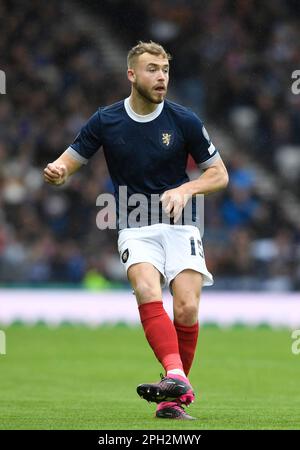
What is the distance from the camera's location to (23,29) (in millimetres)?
22656

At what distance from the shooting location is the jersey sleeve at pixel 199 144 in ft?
26.4

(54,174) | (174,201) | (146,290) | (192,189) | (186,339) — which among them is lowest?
(186,339)

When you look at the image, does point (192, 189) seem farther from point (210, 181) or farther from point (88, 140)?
point (88, 140)

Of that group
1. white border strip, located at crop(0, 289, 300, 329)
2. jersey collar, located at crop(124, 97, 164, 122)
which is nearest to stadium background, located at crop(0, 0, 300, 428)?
white border strip, located at crop(0, 289, 300, 329)

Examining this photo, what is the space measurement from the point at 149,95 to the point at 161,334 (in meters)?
1.59

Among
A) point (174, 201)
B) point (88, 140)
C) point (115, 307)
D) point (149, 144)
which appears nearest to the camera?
point (174, 201)

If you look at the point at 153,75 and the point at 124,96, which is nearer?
the point at 153,75

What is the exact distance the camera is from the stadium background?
18156 mm

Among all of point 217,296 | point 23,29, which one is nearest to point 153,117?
point 217,296

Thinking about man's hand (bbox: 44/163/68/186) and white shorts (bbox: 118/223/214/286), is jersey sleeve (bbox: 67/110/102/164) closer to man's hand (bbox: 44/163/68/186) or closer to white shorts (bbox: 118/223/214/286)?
man's hand (bbox: 44/163/68/186)

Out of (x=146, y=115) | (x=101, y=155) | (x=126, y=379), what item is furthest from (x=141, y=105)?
(x=101, y=155)

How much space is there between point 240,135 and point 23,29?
15.4 ft

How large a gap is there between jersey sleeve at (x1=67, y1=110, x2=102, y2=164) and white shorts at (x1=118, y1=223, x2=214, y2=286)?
629mm

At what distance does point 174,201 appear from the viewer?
7.55 m
